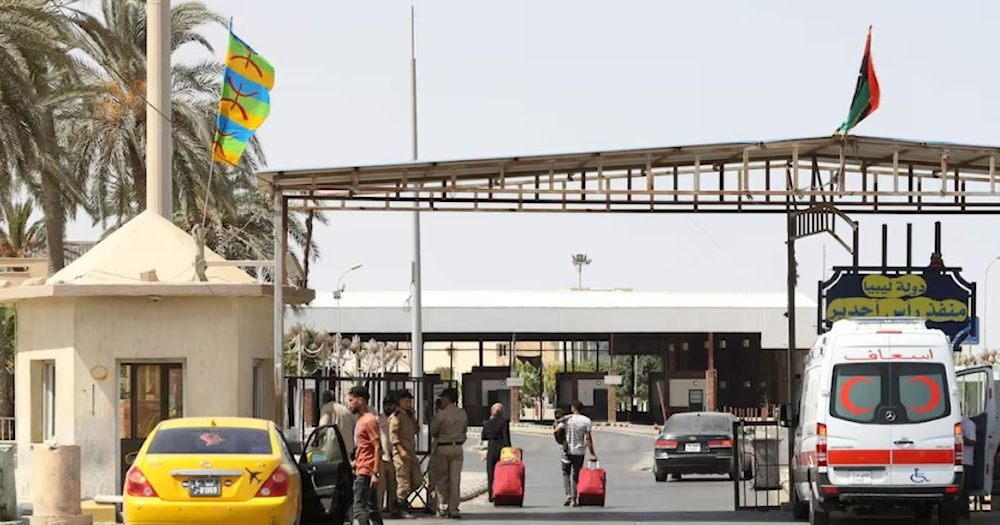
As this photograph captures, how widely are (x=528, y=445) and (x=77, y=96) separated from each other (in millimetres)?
26849

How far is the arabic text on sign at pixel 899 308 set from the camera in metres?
31.4

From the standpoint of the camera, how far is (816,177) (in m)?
27.4

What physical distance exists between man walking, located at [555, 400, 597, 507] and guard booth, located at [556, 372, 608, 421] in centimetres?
5137

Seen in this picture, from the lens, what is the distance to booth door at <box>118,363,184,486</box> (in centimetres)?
2520

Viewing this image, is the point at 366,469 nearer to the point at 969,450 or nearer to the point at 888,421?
the point at 888,421

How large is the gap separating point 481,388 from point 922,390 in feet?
196

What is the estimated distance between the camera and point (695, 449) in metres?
36.9

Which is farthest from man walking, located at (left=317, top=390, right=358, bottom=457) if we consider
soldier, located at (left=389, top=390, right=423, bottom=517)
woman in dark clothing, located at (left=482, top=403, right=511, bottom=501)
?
woman in dark clothing, located at (left=482, top=403, right=511, bottom=501)

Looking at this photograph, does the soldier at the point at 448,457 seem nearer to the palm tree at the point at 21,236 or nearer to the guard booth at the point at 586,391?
the palm tree at the point at 21,236

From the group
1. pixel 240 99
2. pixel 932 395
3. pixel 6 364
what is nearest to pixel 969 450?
pixel 932 395

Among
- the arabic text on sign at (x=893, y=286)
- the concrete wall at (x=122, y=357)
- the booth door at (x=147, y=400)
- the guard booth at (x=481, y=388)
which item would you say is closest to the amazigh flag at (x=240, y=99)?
the concrete wall at (x=122, y=357)

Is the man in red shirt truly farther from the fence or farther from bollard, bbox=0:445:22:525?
bollard, bbox=0:445:22:525

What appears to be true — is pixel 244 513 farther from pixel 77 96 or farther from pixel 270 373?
pixel 77 96

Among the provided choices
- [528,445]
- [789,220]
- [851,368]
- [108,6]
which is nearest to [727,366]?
[528,445]
